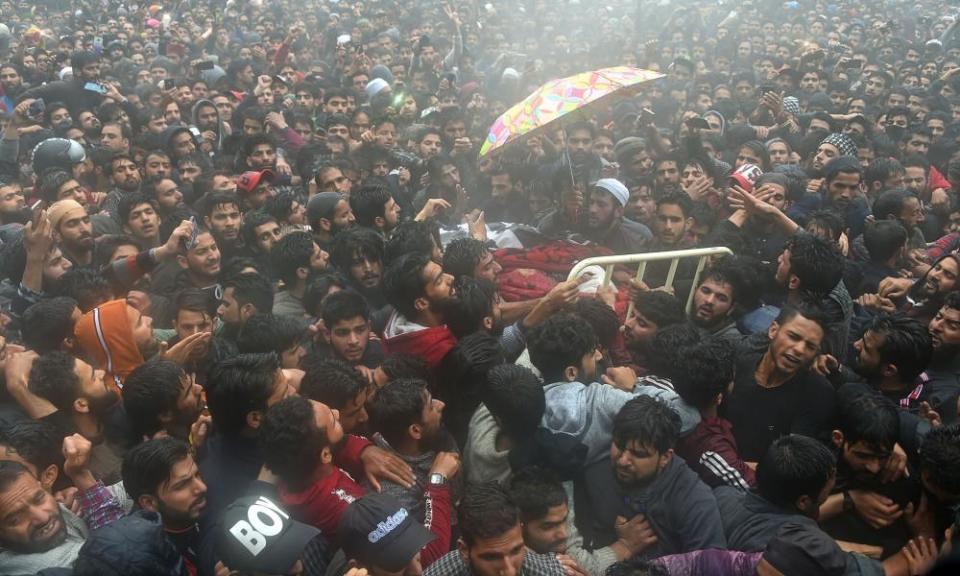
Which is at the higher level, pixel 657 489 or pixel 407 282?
pixel 407 282

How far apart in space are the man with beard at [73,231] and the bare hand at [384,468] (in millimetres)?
3131

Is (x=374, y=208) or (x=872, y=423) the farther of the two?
(x=374, y=208)

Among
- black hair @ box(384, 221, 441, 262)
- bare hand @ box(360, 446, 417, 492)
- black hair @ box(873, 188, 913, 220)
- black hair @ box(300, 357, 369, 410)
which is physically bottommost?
black hair @ box(873, 188, 913, 220)

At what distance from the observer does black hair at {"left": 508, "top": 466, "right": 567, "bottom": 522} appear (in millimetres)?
2562

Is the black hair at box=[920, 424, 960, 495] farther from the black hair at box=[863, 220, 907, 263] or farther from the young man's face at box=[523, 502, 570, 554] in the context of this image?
the black hair at box=[863, 220, 907, 263]

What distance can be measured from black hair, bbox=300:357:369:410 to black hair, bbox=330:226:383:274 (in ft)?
4.76

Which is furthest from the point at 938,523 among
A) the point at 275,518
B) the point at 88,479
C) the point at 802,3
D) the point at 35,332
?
the point at 802,3

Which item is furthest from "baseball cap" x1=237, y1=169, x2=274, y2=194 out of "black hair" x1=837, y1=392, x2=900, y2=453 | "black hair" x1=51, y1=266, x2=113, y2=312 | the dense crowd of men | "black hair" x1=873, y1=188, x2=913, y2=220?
"black hair" x1=873, y1=188, x2=913, y2=220

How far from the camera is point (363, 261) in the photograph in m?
4.53

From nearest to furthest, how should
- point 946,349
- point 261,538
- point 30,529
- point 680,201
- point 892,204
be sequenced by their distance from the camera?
point 261,538 < point 30,529 < point 946,349 < point 680,201 < point 892,204

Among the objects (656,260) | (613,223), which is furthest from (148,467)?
(613,223)

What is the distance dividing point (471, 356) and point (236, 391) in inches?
43.4

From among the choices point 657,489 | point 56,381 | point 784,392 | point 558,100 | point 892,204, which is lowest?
point 892,204

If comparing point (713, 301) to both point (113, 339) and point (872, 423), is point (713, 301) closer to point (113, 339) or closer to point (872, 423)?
point (872, 423)
